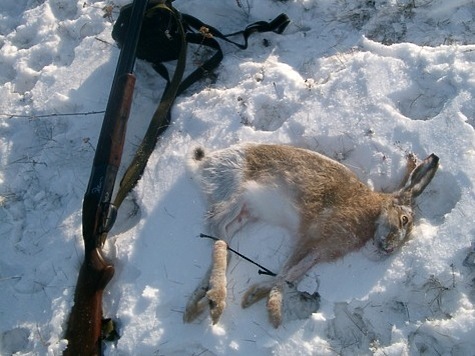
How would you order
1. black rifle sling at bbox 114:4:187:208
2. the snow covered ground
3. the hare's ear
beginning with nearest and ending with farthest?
the snow covered ground < the hare's ear < black rifle sling at bbox 114:4:187:208

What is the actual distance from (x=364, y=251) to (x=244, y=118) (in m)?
1.71

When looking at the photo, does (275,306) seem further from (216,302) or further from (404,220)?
(404,220)

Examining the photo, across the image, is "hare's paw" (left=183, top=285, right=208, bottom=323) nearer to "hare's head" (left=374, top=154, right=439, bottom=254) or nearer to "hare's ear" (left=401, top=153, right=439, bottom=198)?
"hare's head" (left=374, top=154, right=439, bottom=254)

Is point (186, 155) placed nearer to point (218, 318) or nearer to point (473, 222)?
point (218, 318)

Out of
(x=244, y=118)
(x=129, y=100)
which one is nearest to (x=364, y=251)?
(x=244, y=118)

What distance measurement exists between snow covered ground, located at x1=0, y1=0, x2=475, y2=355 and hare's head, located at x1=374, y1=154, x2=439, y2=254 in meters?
0.14

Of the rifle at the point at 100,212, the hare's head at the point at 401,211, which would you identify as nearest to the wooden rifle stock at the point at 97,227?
the rifle at the point at 100,212

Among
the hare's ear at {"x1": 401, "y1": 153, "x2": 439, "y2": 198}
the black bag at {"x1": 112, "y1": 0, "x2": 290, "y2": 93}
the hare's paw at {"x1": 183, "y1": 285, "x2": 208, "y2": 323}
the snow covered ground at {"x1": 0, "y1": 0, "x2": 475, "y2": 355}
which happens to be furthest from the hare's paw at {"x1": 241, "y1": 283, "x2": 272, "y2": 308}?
the black bag at {"x1": 112, "y1": 0, "x2": 290, "y2": 93}

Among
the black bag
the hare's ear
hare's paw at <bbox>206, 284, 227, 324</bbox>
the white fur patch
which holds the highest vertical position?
the black bag

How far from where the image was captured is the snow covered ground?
13.1ft

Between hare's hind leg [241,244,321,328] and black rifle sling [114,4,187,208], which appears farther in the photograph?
black rifle sling [114,4,187,208]

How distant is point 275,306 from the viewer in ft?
13.1

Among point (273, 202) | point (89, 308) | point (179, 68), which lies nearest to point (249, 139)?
point (273, 202)

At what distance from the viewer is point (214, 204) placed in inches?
175
